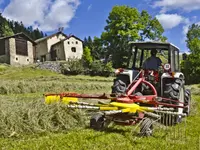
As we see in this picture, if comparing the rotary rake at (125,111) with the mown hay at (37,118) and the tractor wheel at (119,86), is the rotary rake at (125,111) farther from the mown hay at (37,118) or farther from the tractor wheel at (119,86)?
the tractor wheel at (119,86)

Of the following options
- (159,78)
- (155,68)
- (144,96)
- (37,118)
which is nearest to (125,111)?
(144,96)

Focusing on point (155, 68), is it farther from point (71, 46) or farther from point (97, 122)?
point (71, 46)

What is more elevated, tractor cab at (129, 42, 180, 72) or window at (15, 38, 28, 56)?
window at (15, 38, 28, 56)

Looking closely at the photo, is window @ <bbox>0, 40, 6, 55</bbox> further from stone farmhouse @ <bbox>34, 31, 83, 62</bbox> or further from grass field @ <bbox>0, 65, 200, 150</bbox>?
grass field @ <bbox>0, 65, 200, 150</bbox>

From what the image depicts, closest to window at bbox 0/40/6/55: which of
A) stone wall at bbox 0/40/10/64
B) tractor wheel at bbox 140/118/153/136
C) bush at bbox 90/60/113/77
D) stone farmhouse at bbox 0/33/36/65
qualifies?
stone farmhouse at bbox 0/33/36/65

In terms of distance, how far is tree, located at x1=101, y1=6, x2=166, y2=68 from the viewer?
51969 mm

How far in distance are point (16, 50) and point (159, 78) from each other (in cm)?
4737

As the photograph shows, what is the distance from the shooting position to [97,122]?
6.79 m

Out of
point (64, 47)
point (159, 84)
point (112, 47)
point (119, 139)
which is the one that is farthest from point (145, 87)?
point (64, 47)

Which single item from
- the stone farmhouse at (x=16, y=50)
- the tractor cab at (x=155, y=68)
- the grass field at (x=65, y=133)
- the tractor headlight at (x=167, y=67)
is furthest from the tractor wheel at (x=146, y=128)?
the stone farmhouse at (x=16, y=50)

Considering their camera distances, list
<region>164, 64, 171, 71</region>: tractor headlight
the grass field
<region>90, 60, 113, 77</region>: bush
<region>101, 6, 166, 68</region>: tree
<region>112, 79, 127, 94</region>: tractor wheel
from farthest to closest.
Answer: <region>101, 6, 166, 68</region>: tree
<region>90, 60, 113, 77</region>: bush
<region>112, 79, 127, 94</region>: tractor wheel
<region>164, 64, 171, 71</region>: tractor headlight
the grass field

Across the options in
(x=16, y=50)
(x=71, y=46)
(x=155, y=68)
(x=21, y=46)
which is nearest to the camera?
(x=155, y=68)

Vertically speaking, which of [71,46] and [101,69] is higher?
[71,46]

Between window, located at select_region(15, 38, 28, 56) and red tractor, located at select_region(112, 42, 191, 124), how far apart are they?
4636cm
